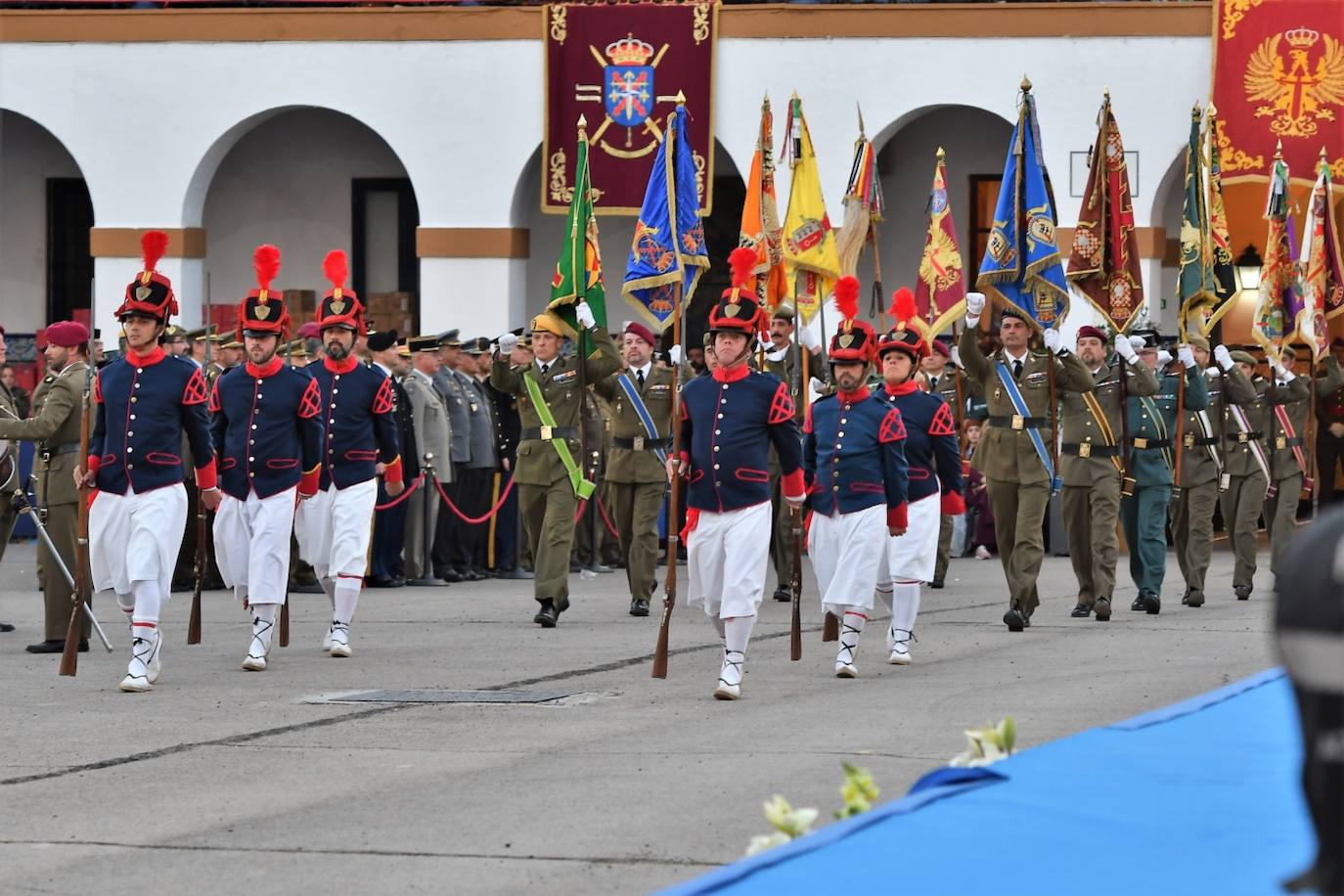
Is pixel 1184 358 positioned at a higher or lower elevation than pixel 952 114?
lower

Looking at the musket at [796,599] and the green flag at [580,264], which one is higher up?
the green flag at [580,264]

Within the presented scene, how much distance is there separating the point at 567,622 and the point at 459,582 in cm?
419

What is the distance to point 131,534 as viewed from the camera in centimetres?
1212

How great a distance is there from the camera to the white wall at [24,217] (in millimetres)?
29172

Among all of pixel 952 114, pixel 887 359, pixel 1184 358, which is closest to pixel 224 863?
pixel 887 359

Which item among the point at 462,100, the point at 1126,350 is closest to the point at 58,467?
the point at 1126,350

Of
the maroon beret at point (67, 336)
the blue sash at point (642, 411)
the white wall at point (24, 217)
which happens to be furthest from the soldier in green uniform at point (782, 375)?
the white wall at point (24, 217)

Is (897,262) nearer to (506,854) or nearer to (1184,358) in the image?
(1184,358)

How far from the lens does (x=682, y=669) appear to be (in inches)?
502

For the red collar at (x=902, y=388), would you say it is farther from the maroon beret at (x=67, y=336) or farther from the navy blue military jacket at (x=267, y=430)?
the maroon beret at (x=67, y=336)

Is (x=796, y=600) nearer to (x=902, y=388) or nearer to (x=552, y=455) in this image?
(x=902, y=388)

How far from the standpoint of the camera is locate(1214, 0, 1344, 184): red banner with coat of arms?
2492cm

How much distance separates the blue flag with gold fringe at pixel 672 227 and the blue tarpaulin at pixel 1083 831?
696 centimetres

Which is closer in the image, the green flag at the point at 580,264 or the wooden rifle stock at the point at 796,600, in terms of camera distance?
the wooden rifle stock at the point at 796,600
